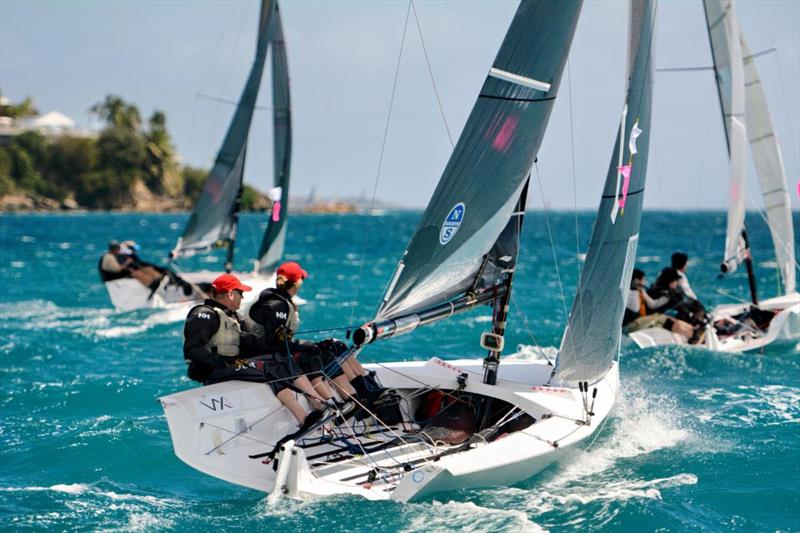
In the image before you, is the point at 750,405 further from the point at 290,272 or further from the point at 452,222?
the point at 290,272

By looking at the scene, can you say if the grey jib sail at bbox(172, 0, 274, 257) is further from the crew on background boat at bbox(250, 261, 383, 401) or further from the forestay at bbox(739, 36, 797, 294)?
the crew on background boat at bbox(250, 261, 383, 401)

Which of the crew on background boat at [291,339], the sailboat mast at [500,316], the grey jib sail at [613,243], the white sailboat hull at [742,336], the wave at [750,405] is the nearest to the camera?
the crew on background boat at [291,339]

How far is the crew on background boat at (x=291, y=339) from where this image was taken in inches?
285

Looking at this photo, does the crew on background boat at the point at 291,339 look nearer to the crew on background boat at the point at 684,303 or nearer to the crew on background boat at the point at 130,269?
the crew on background boat at the point at 684,303

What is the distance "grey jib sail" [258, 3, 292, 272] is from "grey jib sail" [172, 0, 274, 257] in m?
0.32

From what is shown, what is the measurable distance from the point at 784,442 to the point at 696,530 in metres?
2.78

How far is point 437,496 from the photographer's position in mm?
6348

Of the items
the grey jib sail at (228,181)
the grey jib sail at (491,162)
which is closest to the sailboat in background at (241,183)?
the grey jib sail at (228,181)

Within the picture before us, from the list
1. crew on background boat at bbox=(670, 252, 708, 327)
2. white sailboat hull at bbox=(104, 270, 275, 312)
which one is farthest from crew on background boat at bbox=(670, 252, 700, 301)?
white sailboat hull at bbox=(104, 270, 275, 312)

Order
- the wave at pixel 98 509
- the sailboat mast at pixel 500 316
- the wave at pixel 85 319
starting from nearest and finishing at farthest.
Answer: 1. the wave at pixel 98 509
2. the sailboat mast at pixel 500 316
3. the wave at pixel 85 319

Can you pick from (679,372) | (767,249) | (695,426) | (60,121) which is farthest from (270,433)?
(60,121)

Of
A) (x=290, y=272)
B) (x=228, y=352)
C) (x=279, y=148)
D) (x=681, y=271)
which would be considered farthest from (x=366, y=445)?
(x=279, y=148)

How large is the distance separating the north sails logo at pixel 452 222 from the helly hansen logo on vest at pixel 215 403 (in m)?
2.12

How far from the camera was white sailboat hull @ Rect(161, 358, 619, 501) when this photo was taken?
6.26 meters
